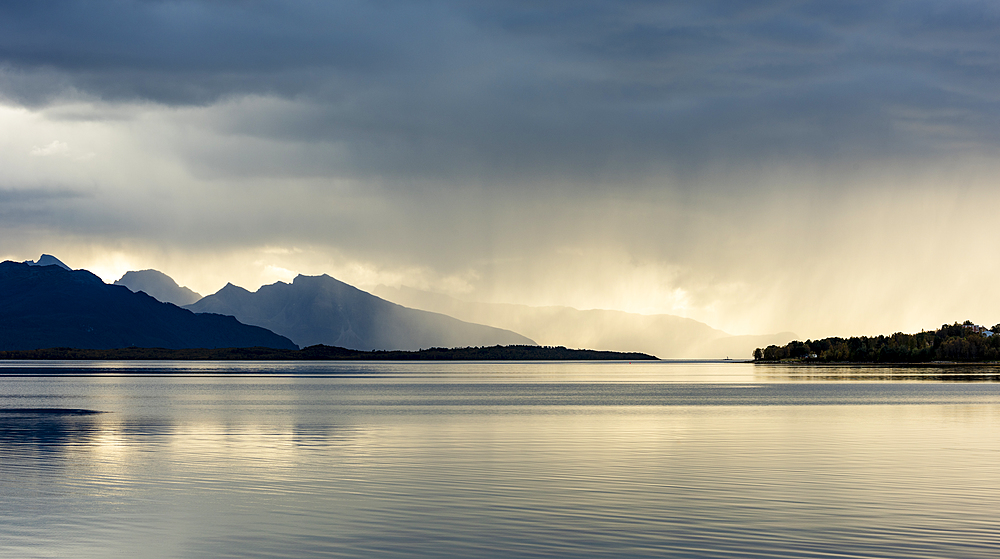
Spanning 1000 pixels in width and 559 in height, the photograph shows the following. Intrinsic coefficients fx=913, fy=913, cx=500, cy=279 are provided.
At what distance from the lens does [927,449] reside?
54.1 m

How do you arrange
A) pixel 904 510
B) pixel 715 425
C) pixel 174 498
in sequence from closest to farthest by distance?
1. pixel 904 510
2. pixel 174 498
3. pixel 715 425

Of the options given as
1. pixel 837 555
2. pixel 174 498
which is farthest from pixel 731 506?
pixel 174 498

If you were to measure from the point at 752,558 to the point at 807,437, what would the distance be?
40.4m

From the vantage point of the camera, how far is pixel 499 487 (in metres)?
38.6

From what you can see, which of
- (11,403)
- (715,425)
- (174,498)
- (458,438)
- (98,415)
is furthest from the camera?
(11,403)

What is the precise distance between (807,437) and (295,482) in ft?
123

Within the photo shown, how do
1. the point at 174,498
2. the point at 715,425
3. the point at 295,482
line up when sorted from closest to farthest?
the point at 174,498 < the point at 295,482 < the point at 715,425

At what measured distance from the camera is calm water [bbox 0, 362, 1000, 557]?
27.4 metres

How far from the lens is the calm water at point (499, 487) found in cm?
2736

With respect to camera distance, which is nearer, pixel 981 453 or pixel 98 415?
pixel 981 453

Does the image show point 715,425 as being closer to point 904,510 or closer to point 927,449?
point 927,449

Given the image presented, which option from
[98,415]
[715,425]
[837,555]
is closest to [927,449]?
[715,425]

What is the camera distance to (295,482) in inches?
1580

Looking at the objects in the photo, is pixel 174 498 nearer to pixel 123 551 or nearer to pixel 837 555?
pixel 123 551
